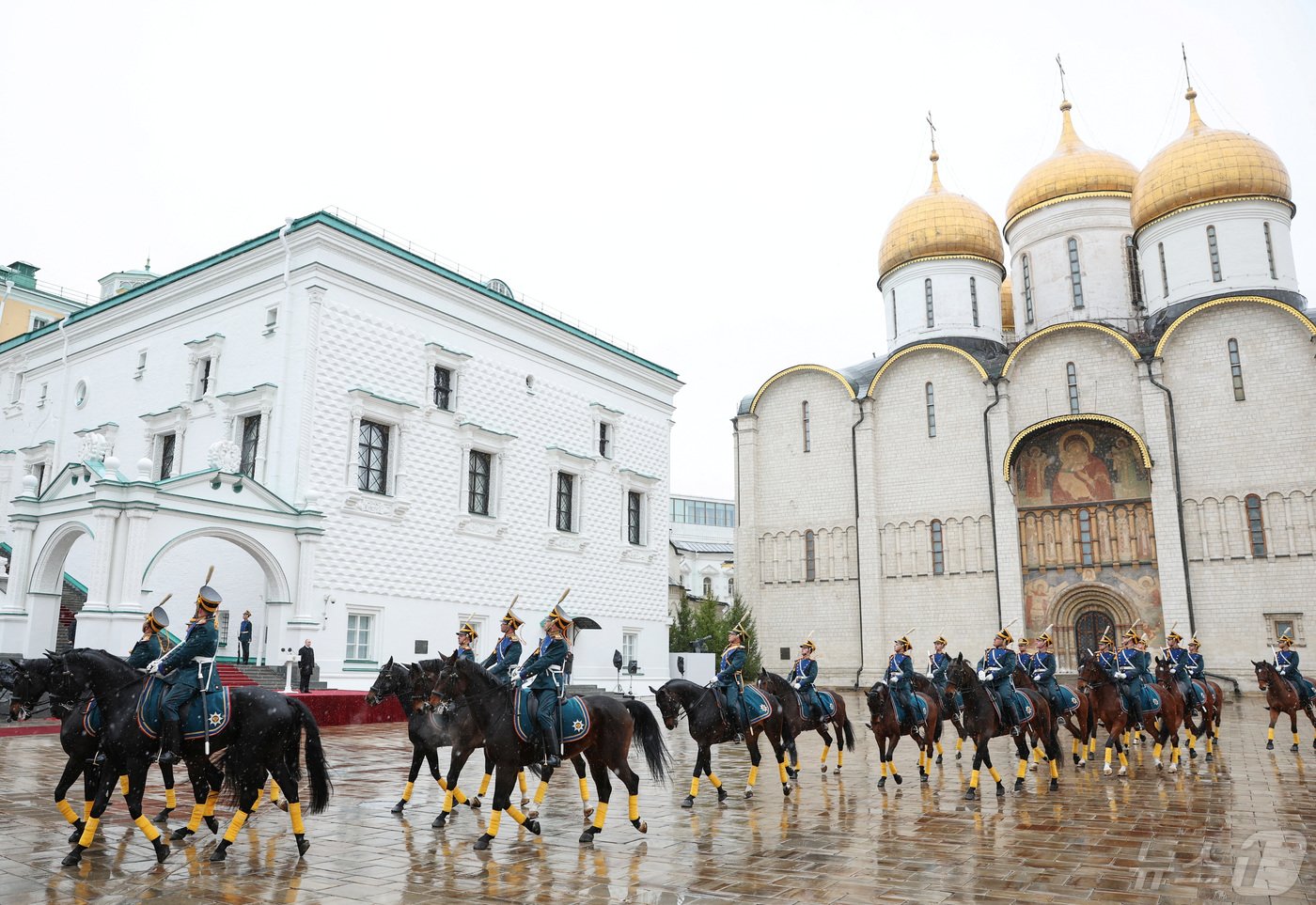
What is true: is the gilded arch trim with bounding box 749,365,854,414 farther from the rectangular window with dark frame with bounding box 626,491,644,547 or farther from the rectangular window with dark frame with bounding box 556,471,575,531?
the rectangular window with dark frame with bounding box 556,471,575,531

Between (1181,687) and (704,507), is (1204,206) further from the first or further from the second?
(704,507)

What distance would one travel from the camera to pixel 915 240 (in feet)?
124

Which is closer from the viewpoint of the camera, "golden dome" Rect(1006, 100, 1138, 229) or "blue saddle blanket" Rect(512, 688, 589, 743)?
"blue saddle blanket" Rect(512, 688, 589, 743)

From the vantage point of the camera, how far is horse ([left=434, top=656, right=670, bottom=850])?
817 cm

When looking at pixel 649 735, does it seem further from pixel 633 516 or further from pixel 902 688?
pixel 633 516

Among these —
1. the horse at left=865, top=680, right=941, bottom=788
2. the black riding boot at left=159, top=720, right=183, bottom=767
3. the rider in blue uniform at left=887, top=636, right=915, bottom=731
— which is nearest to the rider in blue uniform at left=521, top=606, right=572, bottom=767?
the black riding boot at left=159, top=720, right=183, bottom=767

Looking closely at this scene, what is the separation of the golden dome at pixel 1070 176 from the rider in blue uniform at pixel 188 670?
3680cm

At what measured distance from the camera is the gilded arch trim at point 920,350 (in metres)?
33.4

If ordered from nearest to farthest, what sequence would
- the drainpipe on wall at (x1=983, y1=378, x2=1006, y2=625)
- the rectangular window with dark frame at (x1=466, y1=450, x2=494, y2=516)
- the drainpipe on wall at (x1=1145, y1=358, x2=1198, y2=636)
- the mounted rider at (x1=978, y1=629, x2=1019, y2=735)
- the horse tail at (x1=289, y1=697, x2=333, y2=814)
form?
the horse tail at (x1=289, y1=697, x2=333, y2=814), the mounted rider at (x1=978, y1=629, x2=1019, y2=735), the rectangular window with dark frame at (x1=466, y1=450, x2=494, y2=516), the drainpipe on wall at (x1=1145, y1=358, x2=1198, y2=636), the drainpipe on wall at (x1=983, y1=378, x2=1006, y2=625)

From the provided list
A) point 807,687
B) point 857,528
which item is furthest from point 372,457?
point 857,528

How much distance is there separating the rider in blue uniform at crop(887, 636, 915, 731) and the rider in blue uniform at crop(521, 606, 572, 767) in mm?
4873

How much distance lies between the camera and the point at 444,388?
79.2ft

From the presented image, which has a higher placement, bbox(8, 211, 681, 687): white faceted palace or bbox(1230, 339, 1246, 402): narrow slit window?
bbox(1230, 339, 1246, 402): narrow slit window

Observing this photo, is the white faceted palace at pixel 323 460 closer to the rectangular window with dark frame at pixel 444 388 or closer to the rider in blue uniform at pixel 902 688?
the rectangular window with dark frame at pixel 444 388
